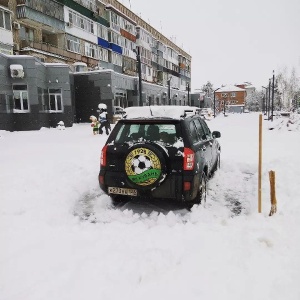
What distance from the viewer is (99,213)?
5.10 m

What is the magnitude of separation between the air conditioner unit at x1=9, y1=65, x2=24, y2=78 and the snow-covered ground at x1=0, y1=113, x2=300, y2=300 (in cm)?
1645

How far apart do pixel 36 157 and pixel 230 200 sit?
6913mm

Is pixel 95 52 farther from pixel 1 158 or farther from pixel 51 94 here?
pixel 1 158

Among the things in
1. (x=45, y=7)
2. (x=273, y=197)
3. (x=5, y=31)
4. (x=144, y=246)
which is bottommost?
(x=144, y=246)

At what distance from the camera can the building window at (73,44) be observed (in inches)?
1197

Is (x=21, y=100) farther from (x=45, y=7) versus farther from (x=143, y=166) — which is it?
(x=143, y=166)

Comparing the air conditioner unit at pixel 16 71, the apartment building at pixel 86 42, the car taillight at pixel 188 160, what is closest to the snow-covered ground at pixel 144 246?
the car taillight at pixel 188 160

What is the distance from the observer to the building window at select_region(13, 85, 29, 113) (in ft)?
70.1

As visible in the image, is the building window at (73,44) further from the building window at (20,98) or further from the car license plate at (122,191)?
the car license plate at (122,191)

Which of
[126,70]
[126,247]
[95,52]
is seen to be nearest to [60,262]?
[126,247]

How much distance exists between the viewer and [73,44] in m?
31.1

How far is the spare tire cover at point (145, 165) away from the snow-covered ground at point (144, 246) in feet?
1.89

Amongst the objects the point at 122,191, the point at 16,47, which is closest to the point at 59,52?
the point at 16,47

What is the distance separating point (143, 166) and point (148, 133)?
0.68 m
